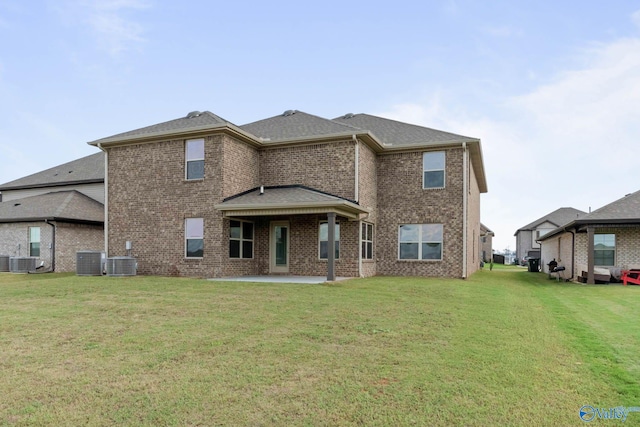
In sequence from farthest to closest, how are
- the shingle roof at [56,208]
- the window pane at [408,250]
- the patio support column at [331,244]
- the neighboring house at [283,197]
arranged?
the shingle roof at [56,208], the window pane at [408,250], the neighboring house at [283,197], the patio support column at [331,244]

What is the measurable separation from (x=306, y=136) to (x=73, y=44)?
9.34 meters

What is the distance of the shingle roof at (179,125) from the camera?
16547 mm

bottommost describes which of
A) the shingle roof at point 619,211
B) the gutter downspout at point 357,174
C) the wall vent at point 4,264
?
the wall vent at point 4,264

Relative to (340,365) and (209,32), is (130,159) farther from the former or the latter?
(340,365)

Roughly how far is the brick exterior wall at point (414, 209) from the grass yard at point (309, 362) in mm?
7757

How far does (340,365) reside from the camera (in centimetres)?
528

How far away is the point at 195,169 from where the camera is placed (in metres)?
16.6

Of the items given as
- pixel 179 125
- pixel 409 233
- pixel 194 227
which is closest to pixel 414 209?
pixel 409 233

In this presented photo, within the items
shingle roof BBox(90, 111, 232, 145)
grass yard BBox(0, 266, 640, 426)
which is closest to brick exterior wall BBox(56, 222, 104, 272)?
shingle roof BBox(90, 111, 232, 145)

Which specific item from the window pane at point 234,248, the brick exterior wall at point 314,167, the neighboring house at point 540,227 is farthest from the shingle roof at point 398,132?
the neighboring house at point 540,227

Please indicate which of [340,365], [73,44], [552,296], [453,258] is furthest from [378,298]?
[73,44]

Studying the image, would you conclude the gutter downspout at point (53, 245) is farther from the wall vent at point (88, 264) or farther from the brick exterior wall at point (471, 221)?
the brick exterior wall at point (471, 221)

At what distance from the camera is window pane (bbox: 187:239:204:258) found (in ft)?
53.7

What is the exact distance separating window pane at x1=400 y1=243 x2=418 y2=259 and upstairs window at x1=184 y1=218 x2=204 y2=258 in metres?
8.11
